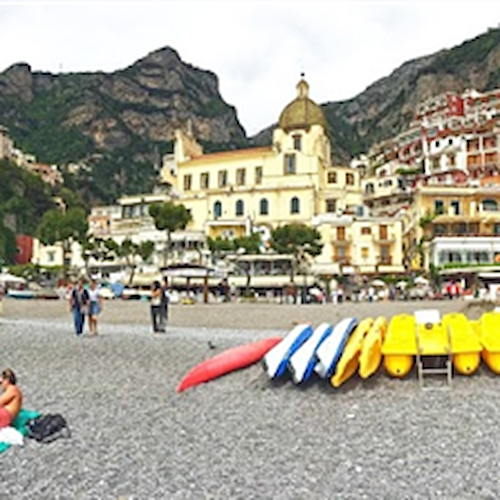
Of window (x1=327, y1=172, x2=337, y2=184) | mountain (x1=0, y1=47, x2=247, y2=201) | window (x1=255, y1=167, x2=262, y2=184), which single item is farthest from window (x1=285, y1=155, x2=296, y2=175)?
mountain (x1=0, y1=47, x2=247, y2=201)

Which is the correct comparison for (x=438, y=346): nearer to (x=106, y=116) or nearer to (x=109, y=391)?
(x=109, y=391)

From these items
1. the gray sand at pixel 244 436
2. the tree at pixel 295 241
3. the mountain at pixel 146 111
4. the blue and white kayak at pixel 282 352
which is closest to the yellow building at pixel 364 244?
the tree at pixel 295 241

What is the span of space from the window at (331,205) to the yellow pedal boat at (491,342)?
53295 mm

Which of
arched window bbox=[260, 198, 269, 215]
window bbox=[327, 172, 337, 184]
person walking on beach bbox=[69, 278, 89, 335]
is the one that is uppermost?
window bbox=[327, 172, 337, 184]

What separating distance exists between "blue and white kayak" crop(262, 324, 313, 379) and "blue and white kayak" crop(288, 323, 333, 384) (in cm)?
12

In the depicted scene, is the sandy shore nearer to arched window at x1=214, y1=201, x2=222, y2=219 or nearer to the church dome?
arched window at x1=214, y1=201, x2=222, y2=219

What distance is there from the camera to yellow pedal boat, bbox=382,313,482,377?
1055cm

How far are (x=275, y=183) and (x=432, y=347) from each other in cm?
5417

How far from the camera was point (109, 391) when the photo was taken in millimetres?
10945

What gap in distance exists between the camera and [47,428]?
8508mm

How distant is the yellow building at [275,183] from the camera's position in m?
62.0

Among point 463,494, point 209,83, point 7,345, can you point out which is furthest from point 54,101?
point 463,494

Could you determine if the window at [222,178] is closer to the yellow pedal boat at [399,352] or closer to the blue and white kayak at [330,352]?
the blue and white kayak at [330,352]

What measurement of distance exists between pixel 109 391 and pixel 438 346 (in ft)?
17.8
